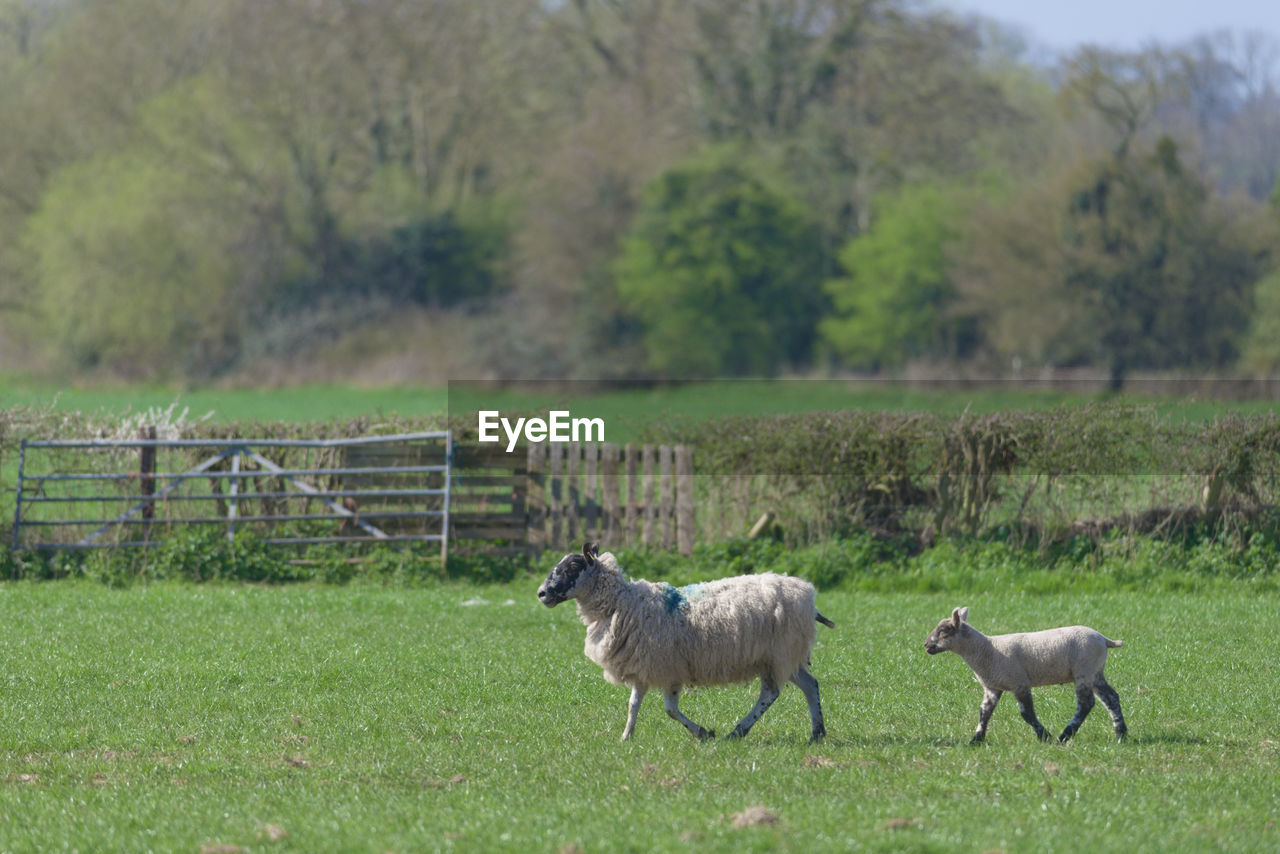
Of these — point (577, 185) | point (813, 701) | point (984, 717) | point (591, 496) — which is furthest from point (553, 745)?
point (577, 185)

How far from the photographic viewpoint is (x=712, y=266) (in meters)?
61.8

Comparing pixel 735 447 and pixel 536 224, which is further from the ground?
pixel 536 224

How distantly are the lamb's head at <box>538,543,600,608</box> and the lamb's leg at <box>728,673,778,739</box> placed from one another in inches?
57.3

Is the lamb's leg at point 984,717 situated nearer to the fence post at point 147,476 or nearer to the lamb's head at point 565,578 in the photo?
the lamb's head at point 565,578

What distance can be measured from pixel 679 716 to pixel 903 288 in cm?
5240

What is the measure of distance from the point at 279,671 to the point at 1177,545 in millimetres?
11881

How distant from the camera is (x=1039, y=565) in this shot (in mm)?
19516

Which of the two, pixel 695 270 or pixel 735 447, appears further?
pixel 695 270

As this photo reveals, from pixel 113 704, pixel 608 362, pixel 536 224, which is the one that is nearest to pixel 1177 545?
pixel 113 704

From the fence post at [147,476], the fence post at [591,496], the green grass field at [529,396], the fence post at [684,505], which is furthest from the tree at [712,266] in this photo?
the fence post at [147,476]

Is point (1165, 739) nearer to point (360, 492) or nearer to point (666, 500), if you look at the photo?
point (666, 500)

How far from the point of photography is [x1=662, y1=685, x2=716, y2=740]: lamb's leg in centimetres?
1029

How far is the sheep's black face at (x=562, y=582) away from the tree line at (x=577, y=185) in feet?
156

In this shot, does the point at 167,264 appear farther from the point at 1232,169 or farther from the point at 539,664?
the point at 539,664
